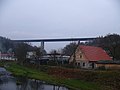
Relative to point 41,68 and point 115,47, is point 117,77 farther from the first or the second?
point 115,47

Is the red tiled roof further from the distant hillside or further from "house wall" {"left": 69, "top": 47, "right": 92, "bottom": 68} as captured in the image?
the distant hillside

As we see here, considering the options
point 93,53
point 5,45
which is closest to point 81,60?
point 93,53

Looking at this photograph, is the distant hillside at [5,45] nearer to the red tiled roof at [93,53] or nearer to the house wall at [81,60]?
the house wall at [81,60]

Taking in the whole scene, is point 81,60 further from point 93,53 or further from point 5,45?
point 5,45

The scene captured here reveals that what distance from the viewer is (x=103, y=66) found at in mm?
34500

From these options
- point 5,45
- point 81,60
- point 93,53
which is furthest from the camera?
point 5,45

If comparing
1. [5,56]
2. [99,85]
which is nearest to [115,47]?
[99,85]

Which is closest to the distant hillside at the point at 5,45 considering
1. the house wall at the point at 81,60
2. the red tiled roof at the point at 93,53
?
the house wall at the point at 81,60

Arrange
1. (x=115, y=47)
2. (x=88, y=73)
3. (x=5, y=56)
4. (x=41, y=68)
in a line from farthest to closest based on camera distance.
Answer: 1. (x=5, y=56)
2. (x=115, y=47)
3. (x=41, y=68)
4. (x=88, y=73)

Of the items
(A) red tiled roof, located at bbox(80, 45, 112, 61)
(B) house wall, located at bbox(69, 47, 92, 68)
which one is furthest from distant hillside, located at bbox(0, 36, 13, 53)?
(A) red tiled roof, located at bbox(80, 45, 112, 61)

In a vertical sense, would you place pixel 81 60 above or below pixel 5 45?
below

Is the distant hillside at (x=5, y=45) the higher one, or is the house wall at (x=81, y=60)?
the distant hillside at (x=5, y=45)

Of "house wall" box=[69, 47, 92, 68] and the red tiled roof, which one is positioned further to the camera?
the red tiled roof

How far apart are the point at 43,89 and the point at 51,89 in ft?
2.24
